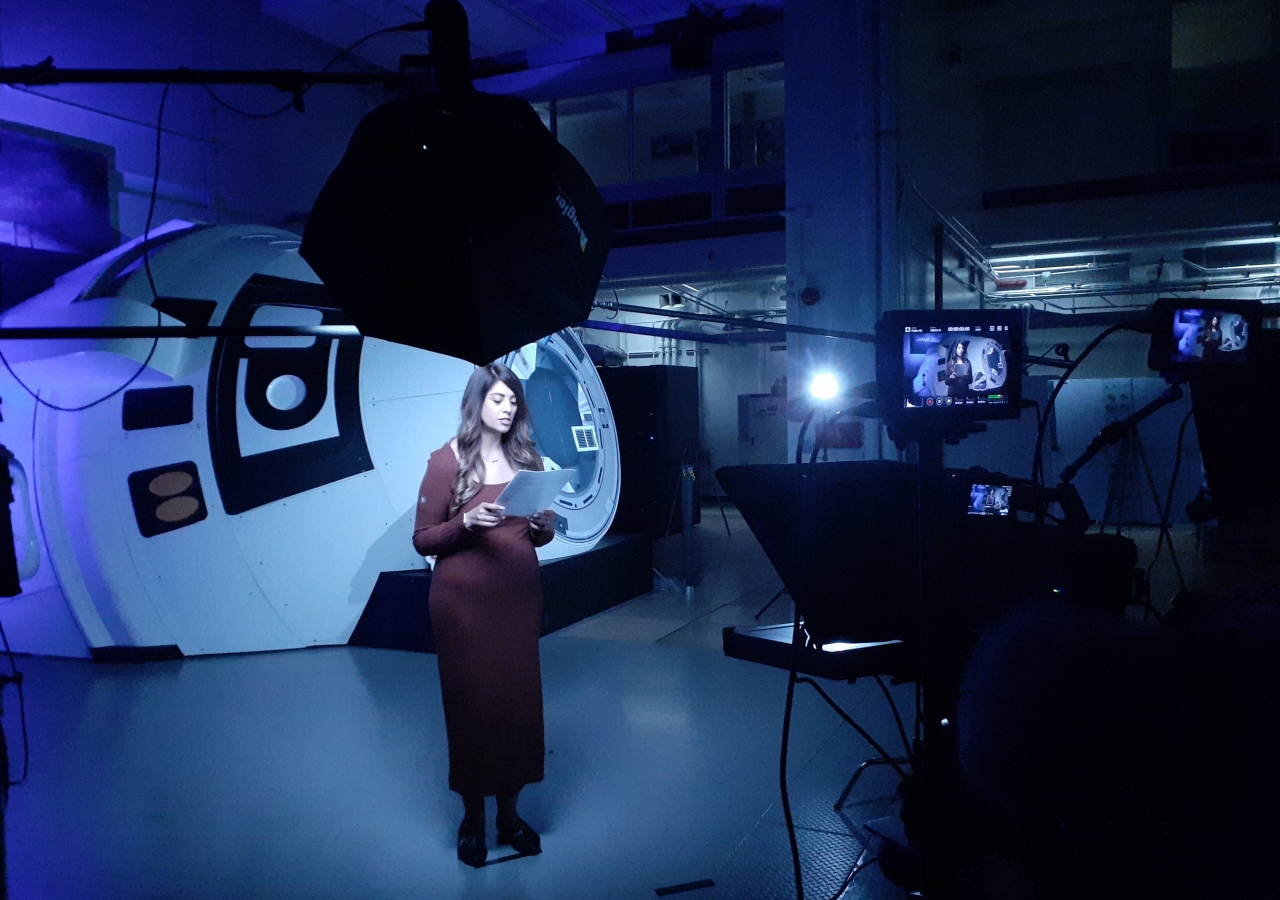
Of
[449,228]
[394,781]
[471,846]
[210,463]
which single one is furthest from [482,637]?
[210,463]

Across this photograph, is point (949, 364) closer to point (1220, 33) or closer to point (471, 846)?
point (471, 846)

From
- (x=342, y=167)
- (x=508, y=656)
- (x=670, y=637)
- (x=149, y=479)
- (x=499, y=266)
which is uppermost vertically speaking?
(x=342, y=167)

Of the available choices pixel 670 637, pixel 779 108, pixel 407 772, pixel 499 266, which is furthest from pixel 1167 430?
pixel 499 266

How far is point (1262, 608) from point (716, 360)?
13.7m

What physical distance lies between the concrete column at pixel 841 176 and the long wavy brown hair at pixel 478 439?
285 centimetres

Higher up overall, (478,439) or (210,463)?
(478,439)

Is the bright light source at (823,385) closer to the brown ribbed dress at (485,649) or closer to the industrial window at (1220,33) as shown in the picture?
the brown ribbed dress at (485,649)

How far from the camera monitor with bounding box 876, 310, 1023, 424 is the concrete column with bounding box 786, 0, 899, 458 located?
10.0ft

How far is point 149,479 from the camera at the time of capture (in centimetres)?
503

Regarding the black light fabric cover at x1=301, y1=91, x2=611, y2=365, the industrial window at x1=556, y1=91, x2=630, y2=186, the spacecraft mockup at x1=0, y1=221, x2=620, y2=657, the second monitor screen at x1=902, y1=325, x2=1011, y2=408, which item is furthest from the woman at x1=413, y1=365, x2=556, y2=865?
the industrial window at x1=556, y1=91, x2=630, y2=186

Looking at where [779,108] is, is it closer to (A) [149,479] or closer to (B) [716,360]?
(B) [716,360]

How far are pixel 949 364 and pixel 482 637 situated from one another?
1.63 metres

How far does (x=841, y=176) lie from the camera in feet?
18.0

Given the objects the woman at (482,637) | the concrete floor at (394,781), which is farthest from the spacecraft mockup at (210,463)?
the woman at (482,637)
